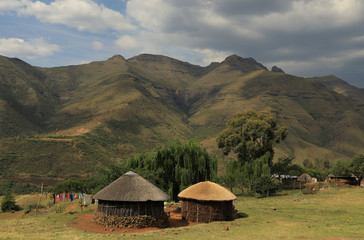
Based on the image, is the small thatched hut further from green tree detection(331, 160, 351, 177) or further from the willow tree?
green tree detection(331, 160, 351, 177)

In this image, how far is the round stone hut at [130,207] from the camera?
21.9 m

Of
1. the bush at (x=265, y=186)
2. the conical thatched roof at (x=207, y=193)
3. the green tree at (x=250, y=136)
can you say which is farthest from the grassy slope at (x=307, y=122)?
the conical thatched roof at (x=207, y=193)

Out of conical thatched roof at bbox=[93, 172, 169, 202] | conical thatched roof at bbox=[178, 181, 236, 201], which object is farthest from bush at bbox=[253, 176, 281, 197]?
conical thatched roof at bbox=[93, 172, 169, 202]

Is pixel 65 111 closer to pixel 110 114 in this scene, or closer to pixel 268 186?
pixel 110 114

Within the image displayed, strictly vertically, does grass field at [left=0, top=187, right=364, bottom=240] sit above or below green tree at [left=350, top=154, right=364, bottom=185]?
below

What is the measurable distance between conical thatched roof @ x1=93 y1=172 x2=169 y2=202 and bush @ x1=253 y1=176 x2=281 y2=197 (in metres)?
25.4

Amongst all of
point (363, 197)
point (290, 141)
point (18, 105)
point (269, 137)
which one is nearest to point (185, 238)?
point (363, 197)

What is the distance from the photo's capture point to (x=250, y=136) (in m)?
56.7

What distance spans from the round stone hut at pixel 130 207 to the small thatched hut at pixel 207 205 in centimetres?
278

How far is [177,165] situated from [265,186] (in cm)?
1720

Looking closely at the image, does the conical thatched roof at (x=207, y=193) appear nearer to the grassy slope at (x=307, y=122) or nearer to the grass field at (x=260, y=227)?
the grass field at (x=260, y=227)

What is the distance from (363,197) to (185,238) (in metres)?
28.9

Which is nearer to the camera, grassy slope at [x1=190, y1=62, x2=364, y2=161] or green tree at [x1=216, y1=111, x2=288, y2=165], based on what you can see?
green tree at [x1=216, y1=111, x2=288, y2=165]

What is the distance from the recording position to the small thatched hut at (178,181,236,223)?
Answer: 2453cm
